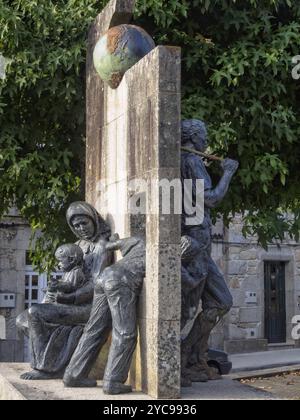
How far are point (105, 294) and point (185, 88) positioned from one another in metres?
4.44

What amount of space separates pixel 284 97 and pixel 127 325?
5.11m

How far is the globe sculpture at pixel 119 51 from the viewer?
706 cm

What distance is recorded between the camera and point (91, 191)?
7.80 metres

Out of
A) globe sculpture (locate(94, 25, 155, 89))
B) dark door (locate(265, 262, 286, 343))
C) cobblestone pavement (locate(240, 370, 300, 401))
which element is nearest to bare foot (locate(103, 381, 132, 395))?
globe sculpture (locate(94, 25, 155, 89))

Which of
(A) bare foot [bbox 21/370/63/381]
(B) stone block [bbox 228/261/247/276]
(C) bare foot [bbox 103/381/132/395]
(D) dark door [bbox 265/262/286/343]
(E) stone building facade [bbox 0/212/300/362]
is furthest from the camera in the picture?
(D) dark door [bbox 265/262/286/343]

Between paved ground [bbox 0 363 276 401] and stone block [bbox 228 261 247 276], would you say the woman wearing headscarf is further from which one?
stone block [bbox 228 261 247 276]

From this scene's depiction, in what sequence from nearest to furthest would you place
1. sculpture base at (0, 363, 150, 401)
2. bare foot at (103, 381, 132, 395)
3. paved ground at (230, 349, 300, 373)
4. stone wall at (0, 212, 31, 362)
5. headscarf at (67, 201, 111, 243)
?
1. sculpture base at (0, 363, 150, 401)
2. bare foot at (103, 381, 132, 395)
3. headscarf at (67, 201, 111, 243)
4. paved ground at (230, 349, 300, 373)
5. stone wall at (0, 212, 31, 362)

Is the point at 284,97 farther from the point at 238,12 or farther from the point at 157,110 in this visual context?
the point at 157,110

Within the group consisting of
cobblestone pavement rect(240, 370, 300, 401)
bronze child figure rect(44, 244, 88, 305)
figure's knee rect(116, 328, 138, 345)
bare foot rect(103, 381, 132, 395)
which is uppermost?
bronze child figure rect(44, 244, 88, 305)

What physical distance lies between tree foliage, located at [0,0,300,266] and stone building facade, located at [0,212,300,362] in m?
6.33

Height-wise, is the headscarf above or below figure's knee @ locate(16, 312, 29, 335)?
above

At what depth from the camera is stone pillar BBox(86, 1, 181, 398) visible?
5.86 metres

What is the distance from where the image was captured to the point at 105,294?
6211 millimetres

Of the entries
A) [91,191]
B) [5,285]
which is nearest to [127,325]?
[91,191]
